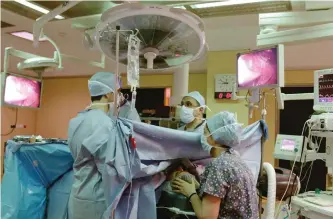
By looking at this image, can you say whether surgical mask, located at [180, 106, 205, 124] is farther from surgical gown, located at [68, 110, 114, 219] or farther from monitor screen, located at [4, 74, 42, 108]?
monitor screen, located at [4, 74, 42, 108]

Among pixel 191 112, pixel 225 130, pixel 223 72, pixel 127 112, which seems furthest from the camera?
pixel 223 72

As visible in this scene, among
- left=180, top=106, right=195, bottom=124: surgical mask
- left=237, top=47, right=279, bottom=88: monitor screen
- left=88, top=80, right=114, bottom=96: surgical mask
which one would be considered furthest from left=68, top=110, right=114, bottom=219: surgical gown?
left=180, top=106, right=195, bottom=124: surgical mask

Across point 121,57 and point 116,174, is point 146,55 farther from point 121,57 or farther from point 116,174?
point 116,174

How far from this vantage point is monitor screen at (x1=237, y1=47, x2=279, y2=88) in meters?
1.97

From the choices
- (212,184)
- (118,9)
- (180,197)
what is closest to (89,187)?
(180,197)

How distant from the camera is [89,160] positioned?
5.79 feet

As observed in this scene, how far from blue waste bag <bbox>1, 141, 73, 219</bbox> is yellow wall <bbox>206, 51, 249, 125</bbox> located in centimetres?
300

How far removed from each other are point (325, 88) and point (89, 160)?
1747mm

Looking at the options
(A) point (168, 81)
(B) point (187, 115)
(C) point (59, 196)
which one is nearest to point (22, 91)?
(C) point (59, 196)

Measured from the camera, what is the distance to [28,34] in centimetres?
437

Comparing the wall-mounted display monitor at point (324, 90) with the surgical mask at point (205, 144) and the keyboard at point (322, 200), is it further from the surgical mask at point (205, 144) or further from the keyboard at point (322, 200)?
the surgical mask at point (205, 144)

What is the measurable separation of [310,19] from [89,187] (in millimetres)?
1731

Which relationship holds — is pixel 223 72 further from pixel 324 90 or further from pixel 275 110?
pixel 324 90

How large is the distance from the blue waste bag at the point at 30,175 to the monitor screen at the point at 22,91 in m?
0.89
